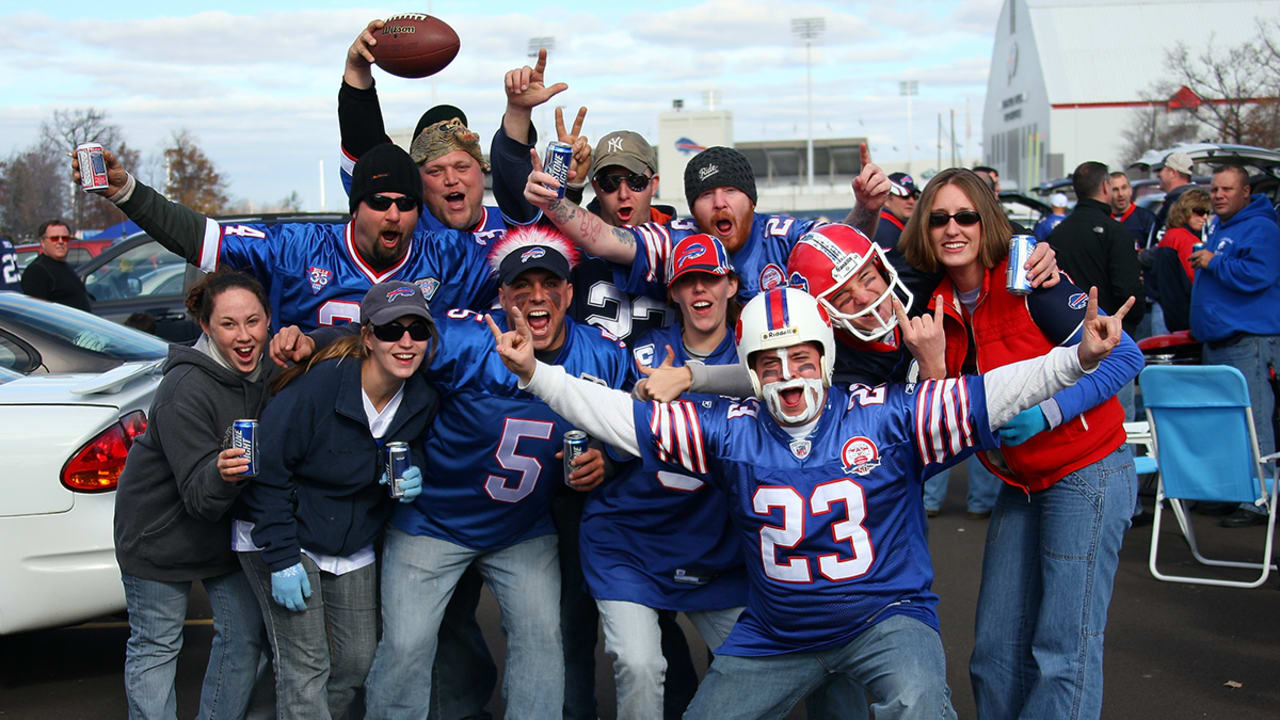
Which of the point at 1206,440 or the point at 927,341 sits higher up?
the point at 927,341

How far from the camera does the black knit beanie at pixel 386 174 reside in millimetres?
4457

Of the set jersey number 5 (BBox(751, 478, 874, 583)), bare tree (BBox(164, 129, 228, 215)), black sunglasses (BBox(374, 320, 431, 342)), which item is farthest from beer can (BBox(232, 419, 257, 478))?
bare tree (BBox(164, 129, 228, 215))

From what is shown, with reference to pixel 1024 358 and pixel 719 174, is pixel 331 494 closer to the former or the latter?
pixel 719 174

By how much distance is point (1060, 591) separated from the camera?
386 cm

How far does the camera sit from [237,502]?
4.19m

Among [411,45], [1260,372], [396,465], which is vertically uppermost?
[411,45]

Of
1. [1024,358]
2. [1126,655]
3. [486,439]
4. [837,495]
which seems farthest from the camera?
[1126,655]

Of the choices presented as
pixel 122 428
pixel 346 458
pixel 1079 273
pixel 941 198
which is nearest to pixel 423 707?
pixel 346 458

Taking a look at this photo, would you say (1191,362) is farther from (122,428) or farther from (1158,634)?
(122,428)

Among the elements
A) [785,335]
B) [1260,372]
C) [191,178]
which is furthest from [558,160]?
[191,178]

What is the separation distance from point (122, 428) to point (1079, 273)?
6117 mm

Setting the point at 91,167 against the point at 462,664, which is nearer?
the point at 91,167

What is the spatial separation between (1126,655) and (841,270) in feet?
10.3

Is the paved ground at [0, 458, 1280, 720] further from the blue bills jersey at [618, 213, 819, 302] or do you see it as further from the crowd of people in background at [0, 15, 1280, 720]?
the blue bills jersey at [618, 213, 819, 302]
